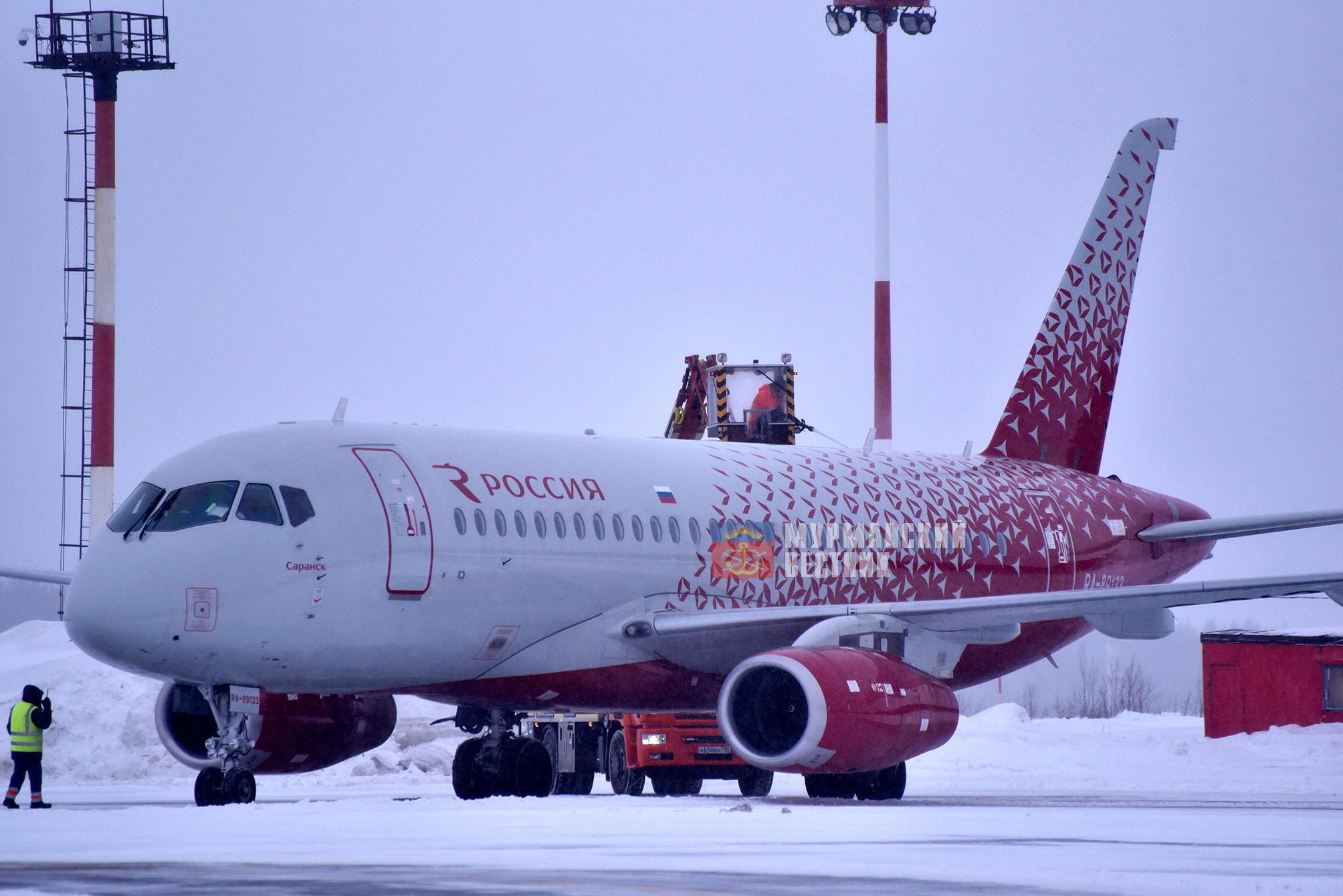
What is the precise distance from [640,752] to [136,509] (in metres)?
7.56

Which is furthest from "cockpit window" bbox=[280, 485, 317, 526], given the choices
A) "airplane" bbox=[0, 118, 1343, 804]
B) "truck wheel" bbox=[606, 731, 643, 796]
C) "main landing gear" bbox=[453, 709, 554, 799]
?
"truck wheel" bbox=[606, 731, 643, 796]


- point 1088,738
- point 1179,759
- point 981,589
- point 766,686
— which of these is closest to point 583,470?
point 766,686

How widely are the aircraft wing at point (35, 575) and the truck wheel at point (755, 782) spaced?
8.37m

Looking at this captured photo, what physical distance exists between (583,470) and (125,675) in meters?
13.9

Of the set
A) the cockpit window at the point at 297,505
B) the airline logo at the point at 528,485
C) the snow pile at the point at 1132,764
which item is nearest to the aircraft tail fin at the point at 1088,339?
the snow pile at the point at 1132,764

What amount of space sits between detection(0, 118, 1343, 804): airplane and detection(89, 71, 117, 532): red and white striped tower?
69.9ft

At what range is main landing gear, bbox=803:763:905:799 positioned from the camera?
2206cm

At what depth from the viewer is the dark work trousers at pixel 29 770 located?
21.3m

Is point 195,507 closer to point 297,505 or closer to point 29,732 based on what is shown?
point 297,505

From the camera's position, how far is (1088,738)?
36.3 m

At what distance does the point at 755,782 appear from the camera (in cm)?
2458

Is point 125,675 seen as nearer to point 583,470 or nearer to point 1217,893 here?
Result: point 583,470

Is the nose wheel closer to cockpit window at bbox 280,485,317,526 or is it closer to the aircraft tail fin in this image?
cockpit window at bbox 280,485,317,526

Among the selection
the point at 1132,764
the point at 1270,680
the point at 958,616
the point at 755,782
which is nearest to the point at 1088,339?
the point at 1132,764
